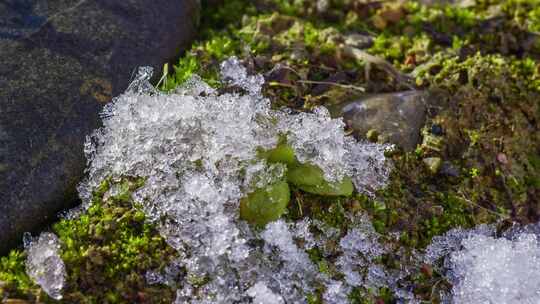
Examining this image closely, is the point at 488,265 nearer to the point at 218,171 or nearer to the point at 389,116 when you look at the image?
the point at 389,116

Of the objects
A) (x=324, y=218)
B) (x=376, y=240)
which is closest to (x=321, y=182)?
(x=324, y=218)

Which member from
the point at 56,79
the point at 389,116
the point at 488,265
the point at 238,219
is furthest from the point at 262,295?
the point at 56,79

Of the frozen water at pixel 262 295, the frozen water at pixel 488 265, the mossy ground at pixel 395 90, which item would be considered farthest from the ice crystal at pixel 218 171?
the frozen water at pixel 488 265

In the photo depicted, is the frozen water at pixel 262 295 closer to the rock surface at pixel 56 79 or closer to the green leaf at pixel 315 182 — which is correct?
the green leaf at pixel 315 182

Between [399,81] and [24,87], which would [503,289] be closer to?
[399,81]

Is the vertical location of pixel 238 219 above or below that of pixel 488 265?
above
